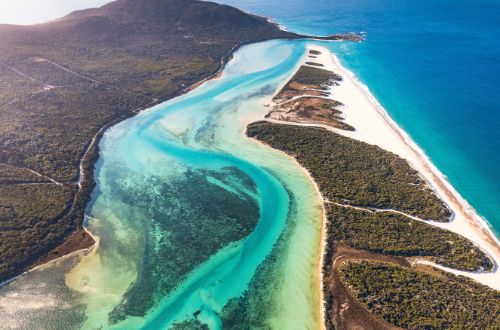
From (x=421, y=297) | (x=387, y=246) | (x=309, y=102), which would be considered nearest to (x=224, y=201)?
(x=387, y=246)

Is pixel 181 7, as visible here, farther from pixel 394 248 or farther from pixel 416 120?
pixel 394 248

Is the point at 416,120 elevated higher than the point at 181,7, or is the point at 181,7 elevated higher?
the point at 181,7

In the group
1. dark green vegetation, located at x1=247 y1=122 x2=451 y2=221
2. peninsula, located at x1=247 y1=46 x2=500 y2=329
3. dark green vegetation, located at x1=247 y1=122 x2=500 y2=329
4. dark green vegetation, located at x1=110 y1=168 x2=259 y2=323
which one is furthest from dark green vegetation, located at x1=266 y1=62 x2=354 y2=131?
dark green vegetation, located at x1=110 y1=168 x2=259 y2=323

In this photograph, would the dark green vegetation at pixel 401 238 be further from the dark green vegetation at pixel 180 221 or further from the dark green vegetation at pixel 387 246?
the dark green vegetation at pixel 180 221

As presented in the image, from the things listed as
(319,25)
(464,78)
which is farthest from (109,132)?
(319,25)

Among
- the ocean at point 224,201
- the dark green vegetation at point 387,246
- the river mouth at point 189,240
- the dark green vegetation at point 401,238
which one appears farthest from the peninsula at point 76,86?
the dark green vegetation at point 401,238

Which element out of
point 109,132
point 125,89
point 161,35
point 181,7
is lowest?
point 109,132

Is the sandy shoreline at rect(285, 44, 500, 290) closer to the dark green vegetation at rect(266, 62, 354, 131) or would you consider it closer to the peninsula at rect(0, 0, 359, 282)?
the dark green vegetation at rect(266, 62, 354, 131)
